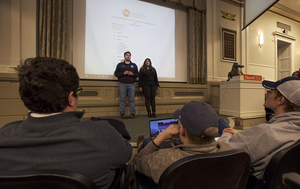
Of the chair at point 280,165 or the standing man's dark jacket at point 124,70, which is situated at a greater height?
the standing man's dark jacket at point 124,70

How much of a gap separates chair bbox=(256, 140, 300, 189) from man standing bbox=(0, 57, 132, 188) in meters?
0.60

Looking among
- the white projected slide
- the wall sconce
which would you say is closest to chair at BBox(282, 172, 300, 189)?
the white projected slide

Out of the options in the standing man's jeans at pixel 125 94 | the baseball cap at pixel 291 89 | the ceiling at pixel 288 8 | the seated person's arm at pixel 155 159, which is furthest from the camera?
the ceiling at pixel 288 8

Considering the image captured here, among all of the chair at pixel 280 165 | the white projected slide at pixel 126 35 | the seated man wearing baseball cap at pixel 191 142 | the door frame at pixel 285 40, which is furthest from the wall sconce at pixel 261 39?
Answer: the seated man wearing baseball cap at pixel 191 142

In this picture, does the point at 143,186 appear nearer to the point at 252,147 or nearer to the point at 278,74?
the point at 252,147

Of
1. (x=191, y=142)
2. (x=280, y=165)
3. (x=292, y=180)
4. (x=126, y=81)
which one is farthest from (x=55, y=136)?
(x=126, y=81)

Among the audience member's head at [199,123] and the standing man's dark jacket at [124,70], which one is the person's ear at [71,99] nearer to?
the audience member's head at [199,123]

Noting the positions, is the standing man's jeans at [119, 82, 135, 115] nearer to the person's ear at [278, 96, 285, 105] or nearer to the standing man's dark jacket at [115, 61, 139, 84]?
the standing man's dark jacket at [115, 61, 139, 84]

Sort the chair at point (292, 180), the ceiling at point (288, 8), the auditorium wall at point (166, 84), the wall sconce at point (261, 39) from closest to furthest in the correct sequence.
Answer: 1. the chair at point (292, 180)
2. the auditorium wall at point (166, 84)
3. the ceiling at point (288, 8)
4. the wall sconce at point (261, 39)

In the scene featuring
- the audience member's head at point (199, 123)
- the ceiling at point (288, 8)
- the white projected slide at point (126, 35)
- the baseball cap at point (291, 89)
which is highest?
the ceiling at point (288, 8)

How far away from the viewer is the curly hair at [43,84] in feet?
1.68

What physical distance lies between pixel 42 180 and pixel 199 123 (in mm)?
533

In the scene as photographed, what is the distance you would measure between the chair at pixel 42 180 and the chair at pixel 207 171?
245mm

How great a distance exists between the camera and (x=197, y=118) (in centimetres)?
60
